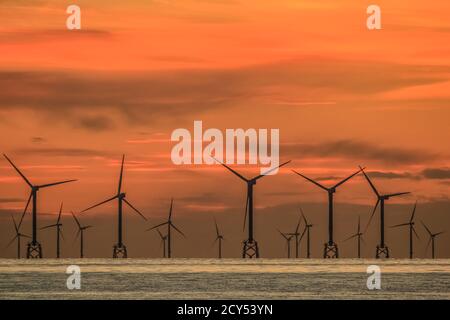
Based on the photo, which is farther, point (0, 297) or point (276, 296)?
point (276, 296)

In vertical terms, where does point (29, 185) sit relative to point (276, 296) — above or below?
above

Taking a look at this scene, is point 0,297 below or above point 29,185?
below

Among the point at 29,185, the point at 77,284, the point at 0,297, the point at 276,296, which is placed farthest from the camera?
the point at 29,185
